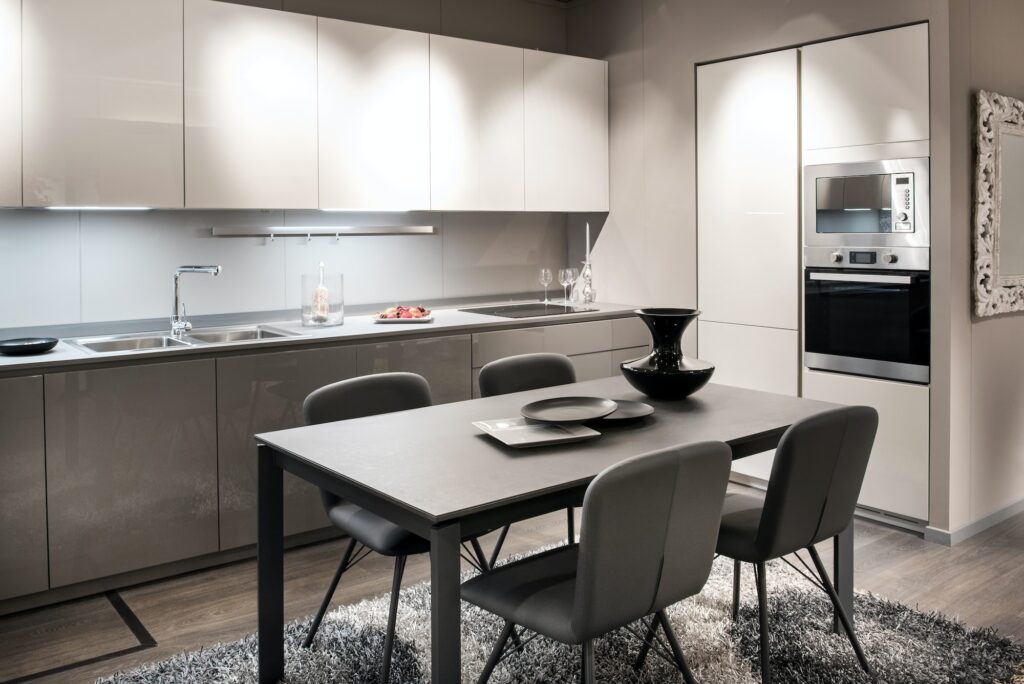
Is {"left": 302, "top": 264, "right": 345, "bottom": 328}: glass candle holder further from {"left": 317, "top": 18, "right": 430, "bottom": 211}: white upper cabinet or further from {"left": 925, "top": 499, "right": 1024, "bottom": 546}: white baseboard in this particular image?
{"left": 925, "top": 499, "right": 1024, "bottom": 546}: white baseboard


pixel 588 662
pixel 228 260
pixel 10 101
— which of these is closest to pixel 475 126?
pixel 228 260

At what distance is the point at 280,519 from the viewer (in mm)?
2686

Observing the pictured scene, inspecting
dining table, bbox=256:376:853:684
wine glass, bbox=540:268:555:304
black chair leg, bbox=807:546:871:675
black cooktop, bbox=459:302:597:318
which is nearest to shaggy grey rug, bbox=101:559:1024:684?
black chair leg, bbox=807:546:871:675

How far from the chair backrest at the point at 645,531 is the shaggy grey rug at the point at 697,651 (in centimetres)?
77

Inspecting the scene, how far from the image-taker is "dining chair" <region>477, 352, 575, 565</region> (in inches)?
136

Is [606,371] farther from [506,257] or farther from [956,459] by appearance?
[956,459]

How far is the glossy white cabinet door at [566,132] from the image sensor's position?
5145mm

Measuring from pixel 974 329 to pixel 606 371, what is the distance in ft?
6.23

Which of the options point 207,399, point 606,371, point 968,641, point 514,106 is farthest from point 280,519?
point 514,106

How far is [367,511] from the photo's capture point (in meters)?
2.70

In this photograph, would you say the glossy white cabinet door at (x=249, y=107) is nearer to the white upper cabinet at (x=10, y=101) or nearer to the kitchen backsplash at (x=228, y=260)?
the kitchen backsplash at (x=228, y=260)

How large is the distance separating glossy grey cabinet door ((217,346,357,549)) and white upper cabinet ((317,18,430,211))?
88 centimetres

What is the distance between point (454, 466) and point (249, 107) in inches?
95.8

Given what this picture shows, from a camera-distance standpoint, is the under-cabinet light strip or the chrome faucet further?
the under-cabinet light strip
